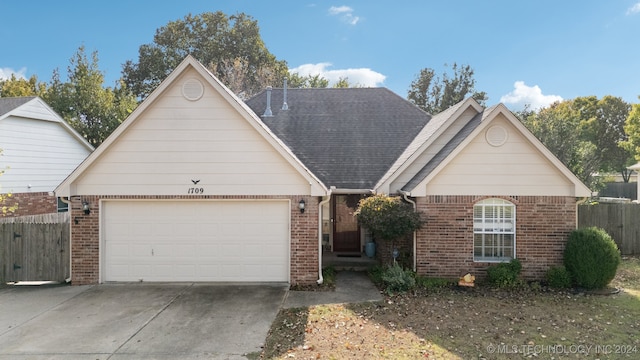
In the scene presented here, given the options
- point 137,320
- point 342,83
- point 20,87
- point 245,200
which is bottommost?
point 137,320

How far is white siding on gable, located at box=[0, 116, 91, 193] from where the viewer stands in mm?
14914

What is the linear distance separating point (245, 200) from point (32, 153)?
40.7 ft

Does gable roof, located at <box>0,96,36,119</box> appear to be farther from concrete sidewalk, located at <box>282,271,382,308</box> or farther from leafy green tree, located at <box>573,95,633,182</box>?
leafy green tree, located at <box>573,95,633,182</box>

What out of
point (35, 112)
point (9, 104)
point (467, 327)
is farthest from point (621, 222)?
point (9, 104)

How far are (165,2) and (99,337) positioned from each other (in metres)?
15.8

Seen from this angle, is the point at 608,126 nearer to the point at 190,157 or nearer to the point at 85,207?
the point at 190,157

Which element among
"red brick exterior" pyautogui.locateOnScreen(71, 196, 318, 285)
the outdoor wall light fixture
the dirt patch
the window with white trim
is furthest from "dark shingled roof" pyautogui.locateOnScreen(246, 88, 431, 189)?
the outdoor wall light fixture

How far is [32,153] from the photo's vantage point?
1614cm

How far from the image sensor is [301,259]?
9898mm

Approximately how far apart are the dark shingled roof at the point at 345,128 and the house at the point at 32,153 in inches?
376

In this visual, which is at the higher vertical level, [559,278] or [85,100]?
[85,100]

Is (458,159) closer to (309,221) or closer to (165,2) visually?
(309,221)

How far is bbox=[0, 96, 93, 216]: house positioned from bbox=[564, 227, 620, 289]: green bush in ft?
63.8

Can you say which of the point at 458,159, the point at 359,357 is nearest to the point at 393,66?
the point at 458,159
